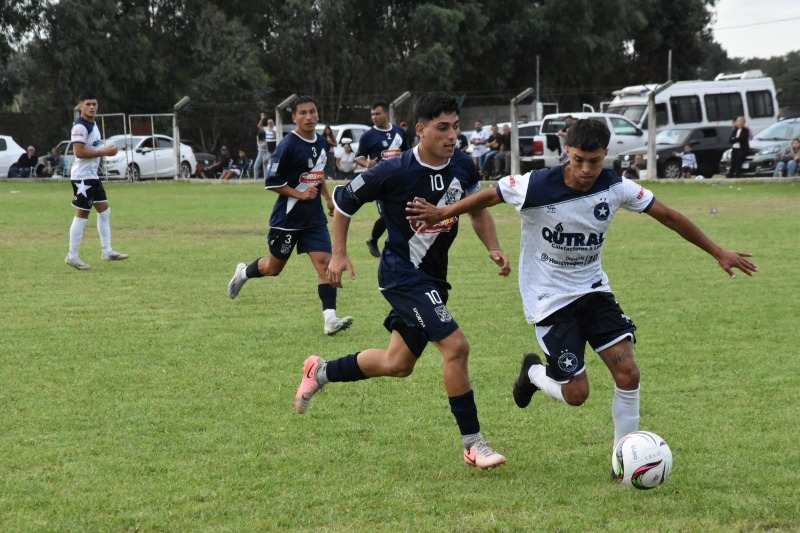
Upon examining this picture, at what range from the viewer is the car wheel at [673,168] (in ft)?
88.4

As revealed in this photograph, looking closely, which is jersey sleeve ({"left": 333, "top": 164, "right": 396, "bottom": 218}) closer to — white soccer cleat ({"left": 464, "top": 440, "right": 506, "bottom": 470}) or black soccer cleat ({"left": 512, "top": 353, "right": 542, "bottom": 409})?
black soccer cleat ({"left": 512, "top": 353, "right": 542, "bottom": 409})

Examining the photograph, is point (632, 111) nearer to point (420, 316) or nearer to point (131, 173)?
point (131, 173)

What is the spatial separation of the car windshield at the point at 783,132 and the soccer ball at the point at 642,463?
23416mm

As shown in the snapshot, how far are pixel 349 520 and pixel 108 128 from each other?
1290 inches

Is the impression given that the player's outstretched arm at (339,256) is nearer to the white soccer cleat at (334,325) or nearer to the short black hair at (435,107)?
the short black hair at (435,107)

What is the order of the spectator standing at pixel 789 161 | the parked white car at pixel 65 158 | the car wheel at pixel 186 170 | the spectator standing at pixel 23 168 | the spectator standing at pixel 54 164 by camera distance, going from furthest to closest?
the spectator standing at pixel 23 168 → the spectator standing at pixel 54 164 → the parked white car at pixel 65 158 → the car wheel at pixel 186 170 → the spectator standing at pixel 789 161

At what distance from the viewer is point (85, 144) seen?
39.5 feet

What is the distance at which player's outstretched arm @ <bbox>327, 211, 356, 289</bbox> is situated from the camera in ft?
16.8

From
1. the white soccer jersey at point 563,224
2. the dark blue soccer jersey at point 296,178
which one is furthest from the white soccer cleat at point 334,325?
the white soccer jersey at point 563,224

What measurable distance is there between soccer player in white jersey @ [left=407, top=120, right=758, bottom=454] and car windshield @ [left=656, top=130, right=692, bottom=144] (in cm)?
2337

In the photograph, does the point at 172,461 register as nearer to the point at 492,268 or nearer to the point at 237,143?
the point at 492,268

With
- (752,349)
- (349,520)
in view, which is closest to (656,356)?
(752,349)

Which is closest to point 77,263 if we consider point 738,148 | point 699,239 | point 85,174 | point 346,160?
point 85,174

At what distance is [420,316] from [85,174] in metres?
8.31
